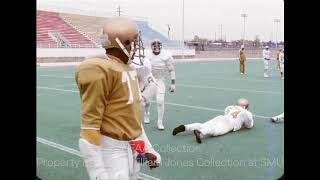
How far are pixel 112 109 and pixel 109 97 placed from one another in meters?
0.08

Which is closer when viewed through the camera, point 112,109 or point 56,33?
point 112,109

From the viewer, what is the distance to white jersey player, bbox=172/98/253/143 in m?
6.10

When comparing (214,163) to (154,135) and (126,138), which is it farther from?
(126,138)

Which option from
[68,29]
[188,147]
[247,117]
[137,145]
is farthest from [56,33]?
[137,145]

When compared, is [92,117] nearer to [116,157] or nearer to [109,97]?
[109,97]

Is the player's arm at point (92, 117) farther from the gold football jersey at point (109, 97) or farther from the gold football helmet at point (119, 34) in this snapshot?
the gold football helmet at point (119, 34)

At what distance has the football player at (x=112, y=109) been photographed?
250cm

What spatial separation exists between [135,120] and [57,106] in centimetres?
692

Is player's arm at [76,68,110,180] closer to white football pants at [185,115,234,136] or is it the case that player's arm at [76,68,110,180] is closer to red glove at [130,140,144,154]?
red glove at [130,140,144,154]

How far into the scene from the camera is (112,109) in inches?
105

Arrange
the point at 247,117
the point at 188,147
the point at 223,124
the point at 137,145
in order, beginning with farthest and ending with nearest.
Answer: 1. the point at 247,117
2. the point at 223,124
3. the point at 188,147
4. the point at 137,145

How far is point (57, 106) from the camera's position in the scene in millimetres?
9359

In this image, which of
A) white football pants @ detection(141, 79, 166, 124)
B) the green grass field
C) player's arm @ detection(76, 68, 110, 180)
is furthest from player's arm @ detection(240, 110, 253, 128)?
player's arm @ detection(76, 68, 110, 180)

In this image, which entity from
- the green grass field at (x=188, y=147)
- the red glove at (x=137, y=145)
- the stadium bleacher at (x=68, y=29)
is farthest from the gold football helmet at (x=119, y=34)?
the stadium bleacher at (x=68, y=29)
